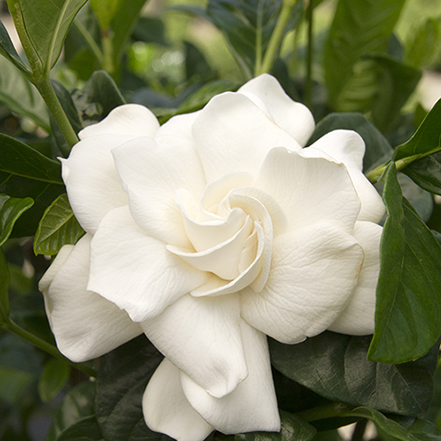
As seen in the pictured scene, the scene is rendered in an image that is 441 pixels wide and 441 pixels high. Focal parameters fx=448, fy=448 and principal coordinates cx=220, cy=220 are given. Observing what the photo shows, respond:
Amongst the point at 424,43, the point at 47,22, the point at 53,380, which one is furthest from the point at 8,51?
the point at 424,43

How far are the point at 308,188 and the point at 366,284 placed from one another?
81mm

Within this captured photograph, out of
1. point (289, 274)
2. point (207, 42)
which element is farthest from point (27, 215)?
point (207, 42)

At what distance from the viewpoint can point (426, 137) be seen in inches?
13.9

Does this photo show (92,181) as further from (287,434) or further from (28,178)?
(287,434)

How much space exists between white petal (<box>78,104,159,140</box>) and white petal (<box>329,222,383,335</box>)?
0.65 feet

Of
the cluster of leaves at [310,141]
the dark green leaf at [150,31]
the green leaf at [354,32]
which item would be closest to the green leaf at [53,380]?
the cluster of leaves at [310,141]

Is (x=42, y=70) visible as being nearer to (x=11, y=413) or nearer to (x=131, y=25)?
(x=131, y=25)

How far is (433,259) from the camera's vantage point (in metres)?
0.32

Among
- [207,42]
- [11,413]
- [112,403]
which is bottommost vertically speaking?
[207,42]

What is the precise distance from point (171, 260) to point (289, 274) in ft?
0.29

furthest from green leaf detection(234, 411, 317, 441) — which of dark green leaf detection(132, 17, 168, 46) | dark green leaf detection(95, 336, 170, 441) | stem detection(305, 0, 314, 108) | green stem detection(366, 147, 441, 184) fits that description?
dark green leaf detection(132, 17, 168, 46)

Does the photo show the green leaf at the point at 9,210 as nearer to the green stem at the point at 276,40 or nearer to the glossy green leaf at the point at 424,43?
the green stem at the point at 276,40

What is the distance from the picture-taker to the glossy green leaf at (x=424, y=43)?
0.75 meters

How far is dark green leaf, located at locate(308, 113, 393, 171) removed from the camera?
1.52 feet
